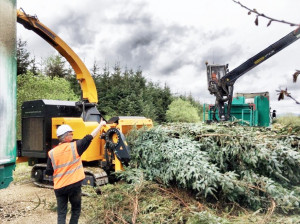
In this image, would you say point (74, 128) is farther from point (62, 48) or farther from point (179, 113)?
point (179, 113)

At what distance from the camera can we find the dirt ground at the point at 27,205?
5363 mm

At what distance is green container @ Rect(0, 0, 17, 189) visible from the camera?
351cm

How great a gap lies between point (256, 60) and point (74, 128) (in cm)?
746

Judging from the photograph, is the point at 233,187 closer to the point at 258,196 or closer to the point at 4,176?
the point at 258,196

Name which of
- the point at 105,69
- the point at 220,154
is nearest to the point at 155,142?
the point at 220,154

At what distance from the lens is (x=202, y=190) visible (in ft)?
16.3

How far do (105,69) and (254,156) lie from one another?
1722cm

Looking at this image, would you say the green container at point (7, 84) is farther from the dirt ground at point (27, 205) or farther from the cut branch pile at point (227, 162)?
the cut branch pile at point (227, 162)

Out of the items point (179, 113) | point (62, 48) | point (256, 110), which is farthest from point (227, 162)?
point (179, 113)

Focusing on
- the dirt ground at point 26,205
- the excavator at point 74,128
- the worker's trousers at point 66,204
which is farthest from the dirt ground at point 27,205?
the worker's trousers at point 66,204

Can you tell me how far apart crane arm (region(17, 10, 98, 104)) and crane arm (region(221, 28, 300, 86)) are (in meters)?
5.62

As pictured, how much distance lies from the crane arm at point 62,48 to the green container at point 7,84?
12.5 ft

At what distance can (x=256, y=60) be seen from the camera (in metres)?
11.1

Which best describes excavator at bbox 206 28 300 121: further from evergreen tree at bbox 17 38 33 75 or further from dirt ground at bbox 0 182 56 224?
evergreen tree at bbox 17 38 33 75
